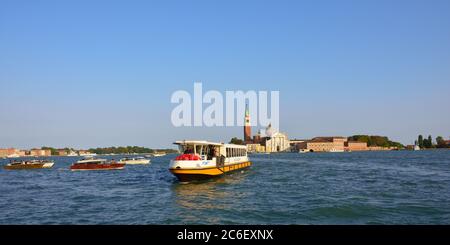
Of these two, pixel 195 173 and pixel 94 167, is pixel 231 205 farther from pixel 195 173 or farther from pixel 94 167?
pixel 94 167

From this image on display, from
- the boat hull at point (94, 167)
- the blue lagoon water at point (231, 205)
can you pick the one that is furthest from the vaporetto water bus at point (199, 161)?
the boat hull at point (94, 167)

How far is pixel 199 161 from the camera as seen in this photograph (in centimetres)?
3653

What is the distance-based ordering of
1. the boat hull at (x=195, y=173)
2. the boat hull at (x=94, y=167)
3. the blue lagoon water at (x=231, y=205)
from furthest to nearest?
1. the boat hull at (x=94, y=167)
2. the boat hull at (x=195, y=173)
3. the blue lagoon water at (x=231, y=205)

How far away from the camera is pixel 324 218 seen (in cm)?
1941

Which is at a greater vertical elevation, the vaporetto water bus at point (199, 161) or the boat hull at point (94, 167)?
the vaporetto water bus at point (199, 161)

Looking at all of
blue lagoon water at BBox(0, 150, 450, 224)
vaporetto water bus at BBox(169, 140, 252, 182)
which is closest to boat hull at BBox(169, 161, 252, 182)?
vaporetto water bus at BBox(169, 140, 252, 182)

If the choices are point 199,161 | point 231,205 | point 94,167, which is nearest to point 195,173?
point 199,161

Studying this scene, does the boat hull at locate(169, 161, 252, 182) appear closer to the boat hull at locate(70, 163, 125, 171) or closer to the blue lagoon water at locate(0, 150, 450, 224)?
the blue lagoon water at locate(0, 150, 450, 224)

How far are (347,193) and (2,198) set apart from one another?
24.4 meters

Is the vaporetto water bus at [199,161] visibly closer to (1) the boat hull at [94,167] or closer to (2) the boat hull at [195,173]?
(2) the boat hull at [195,173]

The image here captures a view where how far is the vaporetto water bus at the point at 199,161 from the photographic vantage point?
117 feet

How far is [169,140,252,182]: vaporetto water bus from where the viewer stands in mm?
35812

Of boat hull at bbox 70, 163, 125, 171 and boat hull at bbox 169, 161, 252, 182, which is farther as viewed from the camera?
boat hull at bbox 70, 163, 125, 171
